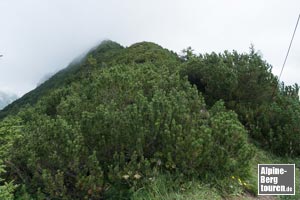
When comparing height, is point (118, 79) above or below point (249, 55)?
below

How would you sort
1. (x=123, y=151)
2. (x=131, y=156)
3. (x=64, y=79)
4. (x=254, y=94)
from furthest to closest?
(x=64, y=79) → (x=254, y=94) → (x=123, y=151) → (x=131, y=156)

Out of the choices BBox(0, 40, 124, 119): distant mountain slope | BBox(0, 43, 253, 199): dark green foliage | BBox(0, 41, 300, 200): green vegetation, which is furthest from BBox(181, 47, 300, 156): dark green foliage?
BBox(0, 40, 124, 119): distant mountain slope

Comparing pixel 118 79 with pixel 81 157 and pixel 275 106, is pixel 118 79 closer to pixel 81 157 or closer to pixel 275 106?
pixel 81 157

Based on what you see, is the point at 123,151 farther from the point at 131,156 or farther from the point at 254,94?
the point at 254,94

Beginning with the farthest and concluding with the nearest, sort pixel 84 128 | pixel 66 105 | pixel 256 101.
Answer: pixel 256 101
pixel 66 105
pixel 84 128

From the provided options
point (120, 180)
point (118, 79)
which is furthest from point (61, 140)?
point (118, 79)

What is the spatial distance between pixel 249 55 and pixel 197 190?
6.70 metres

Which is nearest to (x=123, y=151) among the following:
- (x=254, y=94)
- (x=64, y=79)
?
(x=254, y=94)

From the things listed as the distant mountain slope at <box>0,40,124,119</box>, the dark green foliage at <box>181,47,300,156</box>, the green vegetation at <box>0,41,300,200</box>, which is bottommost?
the green vegetation at <box>0,41,300,200</box>

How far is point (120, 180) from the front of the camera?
16.4 feet

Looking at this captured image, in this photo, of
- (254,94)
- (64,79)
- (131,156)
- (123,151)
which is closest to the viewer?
(131,156)

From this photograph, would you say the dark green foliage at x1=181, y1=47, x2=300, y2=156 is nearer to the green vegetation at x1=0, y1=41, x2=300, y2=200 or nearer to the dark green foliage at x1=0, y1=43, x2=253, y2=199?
the green vegetation at x1=0, y1=41, x2=300, y2=200

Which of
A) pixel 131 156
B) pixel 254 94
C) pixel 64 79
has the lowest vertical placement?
pixel 131 156

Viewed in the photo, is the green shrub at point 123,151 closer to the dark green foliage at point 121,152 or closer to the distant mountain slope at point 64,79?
the dark green foliage at point 121,152
